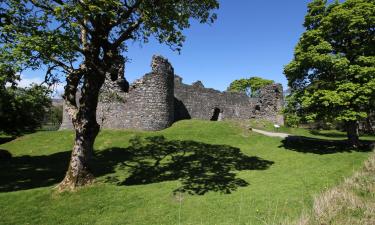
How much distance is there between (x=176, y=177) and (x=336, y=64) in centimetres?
1198

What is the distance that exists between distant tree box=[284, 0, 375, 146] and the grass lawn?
107 inches

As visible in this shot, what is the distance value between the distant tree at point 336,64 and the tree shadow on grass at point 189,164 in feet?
18.0

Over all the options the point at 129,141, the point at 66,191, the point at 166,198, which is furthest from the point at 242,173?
the point at 129,141

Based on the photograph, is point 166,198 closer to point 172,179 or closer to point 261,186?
point 172,179

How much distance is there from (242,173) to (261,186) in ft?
8.82

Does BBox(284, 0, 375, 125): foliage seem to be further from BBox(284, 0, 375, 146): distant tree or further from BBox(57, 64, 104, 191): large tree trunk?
BBox(57, 64, 104, 191): large tree trunk

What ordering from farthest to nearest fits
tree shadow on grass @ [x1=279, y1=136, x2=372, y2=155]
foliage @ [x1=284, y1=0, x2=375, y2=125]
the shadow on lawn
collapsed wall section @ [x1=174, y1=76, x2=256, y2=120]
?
collapsed wall section @ [x1=174, y1=76, x2=256, y2=120] < tree shadow on grass @ [x1=279, y1=136, x2=372, y2=155] < foliage @ [x1=284, y1=0, x2=375, y2=125] < the shadow on lawn

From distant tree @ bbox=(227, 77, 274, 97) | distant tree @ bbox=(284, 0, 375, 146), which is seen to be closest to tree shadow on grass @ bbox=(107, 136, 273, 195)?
distant tree @ bbox=(284, 0, 375, 146)

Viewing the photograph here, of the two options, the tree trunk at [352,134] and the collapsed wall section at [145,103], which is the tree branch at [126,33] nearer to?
the collapsed wall section at [145,103]

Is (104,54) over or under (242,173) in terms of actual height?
over

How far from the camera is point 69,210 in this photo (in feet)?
33.8

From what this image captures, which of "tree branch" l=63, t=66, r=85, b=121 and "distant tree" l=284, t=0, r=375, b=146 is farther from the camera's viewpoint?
"distant tree" l=284, t=0, r=375, b=146

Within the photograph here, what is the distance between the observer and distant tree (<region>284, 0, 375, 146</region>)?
60.4 ft

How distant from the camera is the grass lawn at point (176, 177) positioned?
9.66 m
